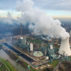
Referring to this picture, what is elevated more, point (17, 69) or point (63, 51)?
point (63, 51)

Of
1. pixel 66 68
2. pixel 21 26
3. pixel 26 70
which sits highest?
pixel 21 26

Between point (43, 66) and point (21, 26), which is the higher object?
point (21, 26)

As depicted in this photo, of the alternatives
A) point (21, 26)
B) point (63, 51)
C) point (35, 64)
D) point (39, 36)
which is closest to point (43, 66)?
point (35, 64)

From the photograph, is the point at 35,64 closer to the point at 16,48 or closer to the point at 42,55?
the point at 42,55

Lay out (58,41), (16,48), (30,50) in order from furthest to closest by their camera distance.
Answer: (58,41)
(16,48)
(30,50)

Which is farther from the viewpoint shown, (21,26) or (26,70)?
(21,26)

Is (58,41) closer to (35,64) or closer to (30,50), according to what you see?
(30,50)

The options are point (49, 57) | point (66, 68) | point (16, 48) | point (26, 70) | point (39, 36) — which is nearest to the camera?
point (66, 68)

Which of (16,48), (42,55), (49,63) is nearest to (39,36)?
(16,48)

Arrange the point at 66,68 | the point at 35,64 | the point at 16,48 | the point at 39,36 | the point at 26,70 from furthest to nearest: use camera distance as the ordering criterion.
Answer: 1. the point at 39,36
2. the point at 16,48
3. the point at 35,64
4. the point at 26,70
5. the point at 66,68
